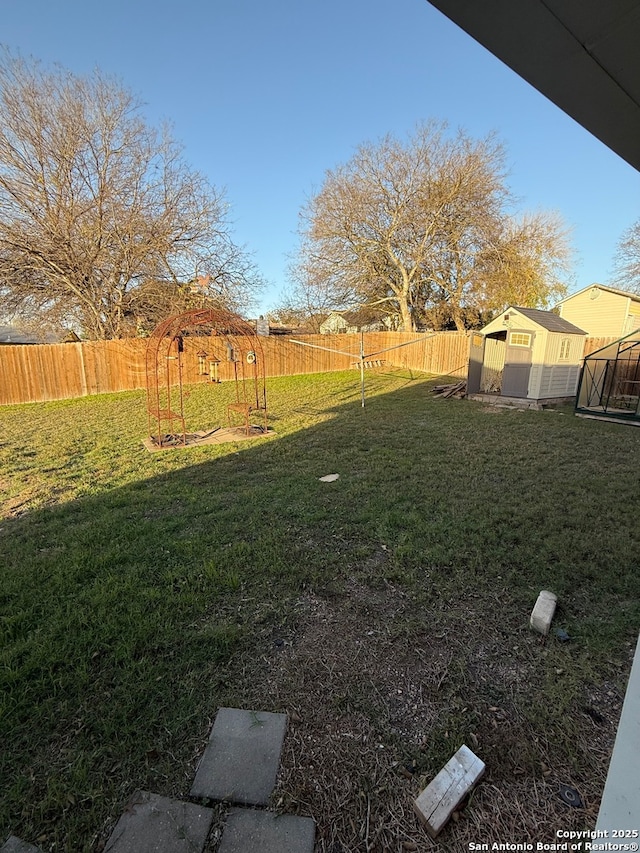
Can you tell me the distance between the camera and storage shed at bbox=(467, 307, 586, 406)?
8.69 metres

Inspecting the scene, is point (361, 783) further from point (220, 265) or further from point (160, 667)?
point (220, 265)

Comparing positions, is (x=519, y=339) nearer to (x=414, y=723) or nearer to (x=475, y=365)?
(x=475, y=365)

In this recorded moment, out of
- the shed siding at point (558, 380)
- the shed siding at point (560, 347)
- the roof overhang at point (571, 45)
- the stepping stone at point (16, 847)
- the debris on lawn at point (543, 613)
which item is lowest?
the stepping stone at point (16, 847)

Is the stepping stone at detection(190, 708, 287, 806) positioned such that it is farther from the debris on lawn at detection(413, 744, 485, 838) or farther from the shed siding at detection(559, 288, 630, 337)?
the shed siding at detection(559, 288, 630, 337)

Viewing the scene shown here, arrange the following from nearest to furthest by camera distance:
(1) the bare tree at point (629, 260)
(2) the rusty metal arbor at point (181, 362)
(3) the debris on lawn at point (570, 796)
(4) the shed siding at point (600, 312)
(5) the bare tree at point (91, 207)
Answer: (3) the debris on lawn at point (570, 796) < (2) the rusty metal arbor at point (181, 362) < (5) the bare tree at point (91, 207) < (4) the shed siding at point (600, 312) < (1) the bare tree at point (629, 260)

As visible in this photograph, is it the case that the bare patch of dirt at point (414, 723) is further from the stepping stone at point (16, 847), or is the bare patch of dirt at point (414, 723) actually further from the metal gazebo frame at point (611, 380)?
the metal gazebo frame at point (611, 380)

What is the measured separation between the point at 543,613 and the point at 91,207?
14.0 metres

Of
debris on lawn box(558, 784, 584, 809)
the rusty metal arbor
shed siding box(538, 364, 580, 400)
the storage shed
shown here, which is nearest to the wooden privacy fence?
the rusty metal arbor

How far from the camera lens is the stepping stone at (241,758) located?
1.31 meters

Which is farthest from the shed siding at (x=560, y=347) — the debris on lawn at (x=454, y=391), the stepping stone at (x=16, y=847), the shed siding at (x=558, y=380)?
the stepping stone at (x=16, y=847)

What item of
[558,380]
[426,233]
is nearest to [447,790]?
[558,380]

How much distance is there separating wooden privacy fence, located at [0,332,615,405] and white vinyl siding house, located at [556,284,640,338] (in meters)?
2.77

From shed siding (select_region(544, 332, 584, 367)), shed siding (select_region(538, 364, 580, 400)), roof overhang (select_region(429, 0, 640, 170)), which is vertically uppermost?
roof overhang (select_region(429, 0, 640, 170))

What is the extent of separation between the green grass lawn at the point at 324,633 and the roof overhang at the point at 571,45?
227cm
